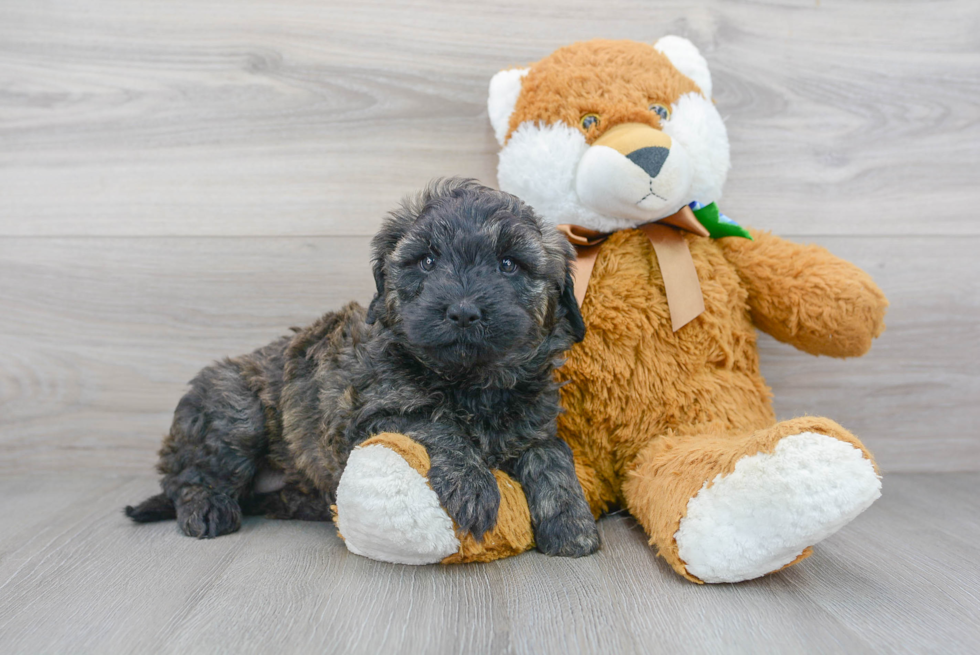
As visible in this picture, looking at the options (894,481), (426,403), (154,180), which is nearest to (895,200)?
(894,481)

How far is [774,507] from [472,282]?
2.10ft

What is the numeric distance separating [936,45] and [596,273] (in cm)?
130

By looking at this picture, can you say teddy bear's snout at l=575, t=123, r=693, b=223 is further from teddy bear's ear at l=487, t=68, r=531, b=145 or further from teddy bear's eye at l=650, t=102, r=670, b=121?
teddy bear's ear at l=487, t=68, r=531, b=145

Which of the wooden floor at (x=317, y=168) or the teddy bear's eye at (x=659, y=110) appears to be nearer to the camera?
the teddy bear's eye at (x=659, y=110)

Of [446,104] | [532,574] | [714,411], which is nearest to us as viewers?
[532,574]

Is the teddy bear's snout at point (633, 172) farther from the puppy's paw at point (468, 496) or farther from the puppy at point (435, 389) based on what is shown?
the puppy's paw at point (468, 496)

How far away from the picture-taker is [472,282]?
4.12 feet

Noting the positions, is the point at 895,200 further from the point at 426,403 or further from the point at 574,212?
the point at 426,403

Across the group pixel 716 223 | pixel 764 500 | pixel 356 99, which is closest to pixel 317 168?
pixel 356 99

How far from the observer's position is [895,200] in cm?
201

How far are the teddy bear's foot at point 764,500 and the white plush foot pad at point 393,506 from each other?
0.42 metres

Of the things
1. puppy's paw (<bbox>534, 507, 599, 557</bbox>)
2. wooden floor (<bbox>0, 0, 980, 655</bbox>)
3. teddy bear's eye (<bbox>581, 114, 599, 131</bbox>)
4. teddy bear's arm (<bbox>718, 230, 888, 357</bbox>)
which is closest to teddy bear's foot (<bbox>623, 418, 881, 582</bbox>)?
puppy's paw (<bbox>534, 507, 599, 557</bbox>)

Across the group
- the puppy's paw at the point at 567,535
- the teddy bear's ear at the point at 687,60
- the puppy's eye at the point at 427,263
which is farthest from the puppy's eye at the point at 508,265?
the teddy bear's ear at the point at 687,60

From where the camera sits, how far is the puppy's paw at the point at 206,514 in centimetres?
154
